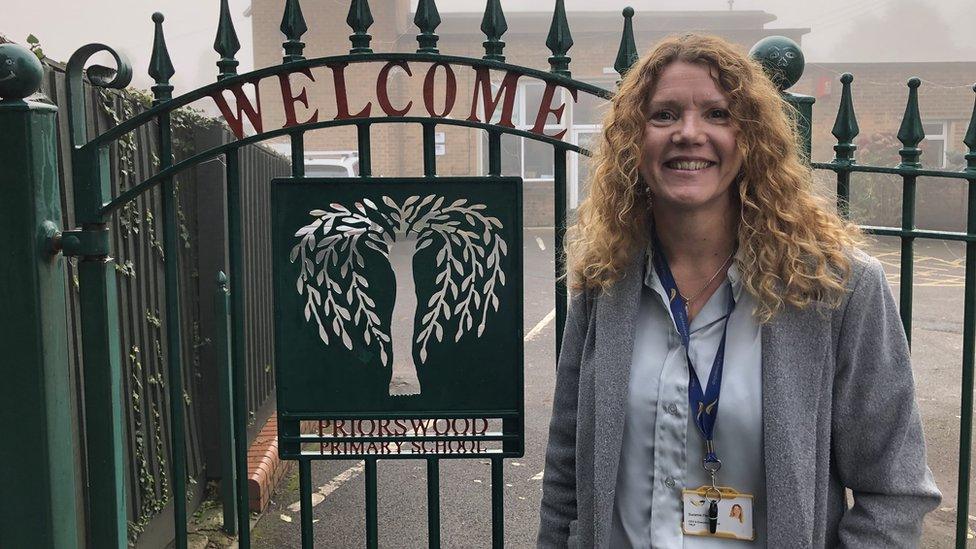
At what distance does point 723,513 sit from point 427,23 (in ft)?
4.46

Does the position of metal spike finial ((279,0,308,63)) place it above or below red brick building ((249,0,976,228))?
below

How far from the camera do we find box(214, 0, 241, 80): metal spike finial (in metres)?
2.22

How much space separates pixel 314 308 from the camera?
2225 mm

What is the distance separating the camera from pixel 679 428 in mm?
1679

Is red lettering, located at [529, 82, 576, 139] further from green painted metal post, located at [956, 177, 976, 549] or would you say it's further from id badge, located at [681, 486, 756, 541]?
green painted metal post, located at [956, 177, 976, 549]

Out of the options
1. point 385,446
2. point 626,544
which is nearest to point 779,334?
point 626,544

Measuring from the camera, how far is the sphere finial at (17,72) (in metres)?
2.06

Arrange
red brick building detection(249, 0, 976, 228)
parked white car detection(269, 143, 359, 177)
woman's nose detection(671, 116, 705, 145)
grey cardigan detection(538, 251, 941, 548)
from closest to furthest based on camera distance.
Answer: grey cardigan detection(538, 251, 941, 548), woman's nose detection(671, 116, 705, 145), parked white car detection(269, 143, 359, 177), red brick building detection(249, 0, 976, 228)

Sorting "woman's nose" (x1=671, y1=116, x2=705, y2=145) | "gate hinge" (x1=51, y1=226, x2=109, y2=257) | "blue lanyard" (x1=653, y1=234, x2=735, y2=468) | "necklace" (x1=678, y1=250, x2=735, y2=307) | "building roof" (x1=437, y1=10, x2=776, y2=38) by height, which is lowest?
"blue lanyard" (x1=653, y1=234, x2=735, y2=468)

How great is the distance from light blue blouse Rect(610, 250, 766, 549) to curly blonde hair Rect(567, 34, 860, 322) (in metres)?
0.08

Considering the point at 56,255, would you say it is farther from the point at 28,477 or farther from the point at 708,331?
the point at 708,331

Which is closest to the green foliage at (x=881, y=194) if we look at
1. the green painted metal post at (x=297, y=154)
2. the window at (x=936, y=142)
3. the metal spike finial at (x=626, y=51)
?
the window at (x=936, y=142)

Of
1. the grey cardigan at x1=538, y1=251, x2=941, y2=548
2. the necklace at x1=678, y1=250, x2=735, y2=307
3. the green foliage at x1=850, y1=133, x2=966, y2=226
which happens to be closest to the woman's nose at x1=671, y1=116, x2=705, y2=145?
the necklace at x1=678, y1=250, x2=735, y2=307

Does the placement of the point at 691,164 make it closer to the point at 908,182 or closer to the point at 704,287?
the point at 704,287
